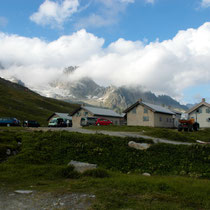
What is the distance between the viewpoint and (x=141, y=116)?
6156cm

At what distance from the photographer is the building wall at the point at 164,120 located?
60.9 meters

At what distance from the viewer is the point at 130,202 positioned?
280 inches

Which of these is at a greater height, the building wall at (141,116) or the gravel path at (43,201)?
the building wall at (141,116)

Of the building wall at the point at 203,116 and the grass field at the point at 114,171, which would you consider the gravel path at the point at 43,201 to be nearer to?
the grass field at the point at 114,171

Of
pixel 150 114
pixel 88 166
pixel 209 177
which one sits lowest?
pixel 209 177

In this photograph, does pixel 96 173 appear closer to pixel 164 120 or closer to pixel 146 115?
pixel 146 115

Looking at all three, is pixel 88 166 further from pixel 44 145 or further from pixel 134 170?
pixel 44 145

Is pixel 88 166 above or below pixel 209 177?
above

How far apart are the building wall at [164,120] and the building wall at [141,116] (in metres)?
1.54

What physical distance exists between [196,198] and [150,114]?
53.2 m

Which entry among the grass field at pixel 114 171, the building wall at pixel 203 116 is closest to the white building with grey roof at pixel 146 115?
the building wall at pixel 203 116

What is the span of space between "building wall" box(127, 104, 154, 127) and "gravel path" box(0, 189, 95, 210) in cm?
5313

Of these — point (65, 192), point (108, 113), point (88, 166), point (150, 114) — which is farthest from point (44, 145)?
point (108, 113)

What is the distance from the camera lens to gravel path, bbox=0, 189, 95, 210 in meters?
6.89
